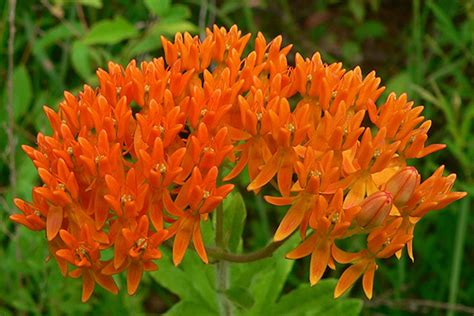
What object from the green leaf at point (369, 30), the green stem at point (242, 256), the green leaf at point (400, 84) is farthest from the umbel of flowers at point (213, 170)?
the green leaf at point (369, 30)

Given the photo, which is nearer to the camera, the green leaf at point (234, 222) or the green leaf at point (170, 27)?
the green leaf at point (234, 222)

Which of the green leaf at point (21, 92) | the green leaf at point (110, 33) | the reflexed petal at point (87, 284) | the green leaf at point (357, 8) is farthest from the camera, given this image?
the green leaf at point (357, 8)

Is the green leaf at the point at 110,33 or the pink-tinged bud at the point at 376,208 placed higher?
the green leaf at the point at 110,33

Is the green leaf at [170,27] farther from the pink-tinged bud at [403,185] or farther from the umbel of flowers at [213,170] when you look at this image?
the pink-tinged bud at [403,185]

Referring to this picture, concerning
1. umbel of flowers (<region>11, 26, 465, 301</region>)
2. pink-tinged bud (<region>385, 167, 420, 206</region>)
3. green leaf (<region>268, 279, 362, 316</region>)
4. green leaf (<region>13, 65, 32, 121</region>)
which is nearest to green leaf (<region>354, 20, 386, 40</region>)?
green leaf (<region>13, 65, 32, 121</region>)

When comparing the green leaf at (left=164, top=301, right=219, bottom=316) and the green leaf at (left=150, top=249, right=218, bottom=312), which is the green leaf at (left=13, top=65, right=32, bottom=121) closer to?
the green leaf at (left=150, top=249, right=218, bottom=312)
